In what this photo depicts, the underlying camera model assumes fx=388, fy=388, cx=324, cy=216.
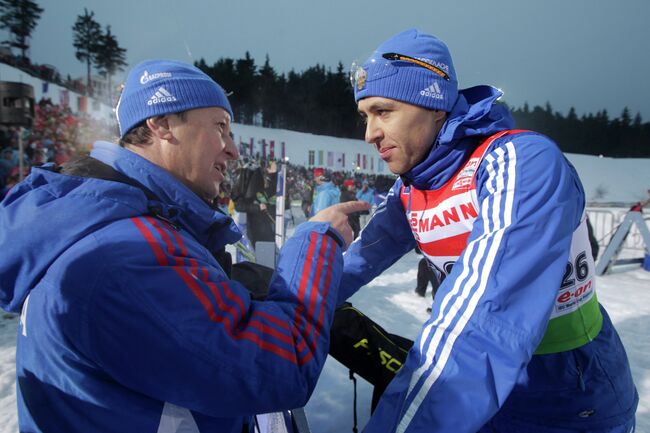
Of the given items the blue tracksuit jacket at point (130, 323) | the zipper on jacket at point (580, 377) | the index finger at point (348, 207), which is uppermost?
the index finger at point (348, 207)

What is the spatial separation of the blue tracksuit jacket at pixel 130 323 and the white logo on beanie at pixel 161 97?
18.9 inches

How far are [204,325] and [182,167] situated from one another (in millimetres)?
680

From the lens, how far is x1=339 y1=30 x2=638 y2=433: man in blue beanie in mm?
862

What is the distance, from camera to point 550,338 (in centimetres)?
132

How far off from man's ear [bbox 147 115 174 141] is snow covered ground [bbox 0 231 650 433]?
98.3 inches

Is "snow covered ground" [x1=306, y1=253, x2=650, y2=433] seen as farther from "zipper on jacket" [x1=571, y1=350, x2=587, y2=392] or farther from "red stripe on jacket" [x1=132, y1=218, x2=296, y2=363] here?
"red stripe on jacket" [x1=132, y1=218, x2=296, y2=363]

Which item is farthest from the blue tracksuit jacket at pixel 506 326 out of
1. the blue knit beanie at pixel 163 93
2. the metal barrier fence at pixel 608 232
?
the metal barrier fence at pixel 608 232

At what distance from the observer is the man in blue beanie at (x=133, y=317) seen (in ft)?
2.81

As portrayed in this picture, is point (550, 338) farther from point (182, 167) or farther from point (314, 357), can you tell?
point (182, 167)

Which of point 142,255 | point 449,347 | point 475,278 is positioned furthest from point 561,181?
point 142,255

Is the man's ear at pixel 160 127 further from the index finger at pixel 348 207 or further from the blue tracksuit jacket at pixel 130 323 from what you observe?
the index finger at pixel 348 207

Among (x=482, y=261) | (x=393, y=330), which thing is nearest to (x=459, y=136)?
(x=482, y=261)

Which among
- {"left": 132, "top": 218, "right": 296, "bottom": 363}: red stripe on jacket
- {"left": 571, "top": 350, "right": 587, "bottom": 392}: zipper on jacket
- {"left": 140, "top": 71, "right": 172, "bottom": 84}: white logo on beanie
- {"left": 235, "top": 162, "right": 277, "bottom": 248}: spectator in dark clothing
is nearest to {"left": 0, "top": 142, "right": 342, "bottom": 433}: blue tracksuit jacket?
{"left": 132, "top": 218, "right": 296, "bottom": 363}: red stripe on jacket

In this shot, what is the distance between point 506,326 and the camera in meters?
0.88
